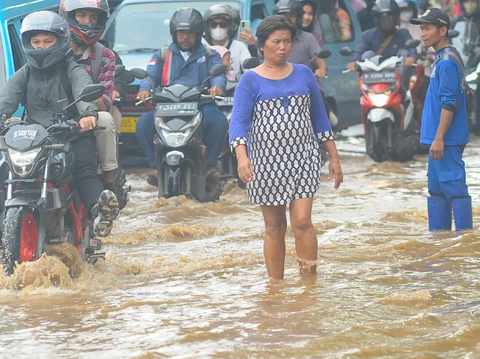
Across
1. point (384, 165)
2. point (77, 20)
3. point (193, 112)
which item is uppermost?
point (77, 20)

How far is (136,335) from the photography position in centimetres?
530

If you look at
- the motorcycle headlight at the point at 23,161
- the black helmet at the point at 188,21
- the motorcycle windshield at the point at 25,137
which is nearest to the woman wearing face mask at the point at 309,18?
the black helmet at the point at 188,21

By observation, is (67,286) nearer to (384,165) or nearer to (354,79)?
(384,165)

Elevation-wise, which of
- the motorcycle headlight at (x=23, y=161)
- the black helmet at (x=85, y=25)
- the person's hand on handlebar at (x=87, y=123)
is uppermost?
the black helmet at (x=85, y=25)

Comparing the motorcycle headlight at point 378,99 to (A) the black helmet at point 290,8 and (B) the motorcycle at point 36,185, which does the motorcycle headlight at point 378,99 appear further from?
(B) the motorcycle at point 36,185

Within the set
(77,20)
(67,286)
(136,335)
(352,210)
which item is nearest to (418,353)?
(136,335)

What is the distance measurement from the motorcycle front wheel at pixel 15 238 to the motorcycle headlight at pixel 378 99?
24.4 ft

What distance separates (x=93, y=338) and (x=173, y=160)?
15.5ft

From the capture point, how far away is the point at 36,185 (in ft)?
21.1

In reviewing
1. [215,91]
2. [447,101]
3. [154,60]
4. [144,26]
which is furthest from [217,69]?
[144,26]

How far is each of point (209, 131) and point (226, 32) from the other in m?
1.56

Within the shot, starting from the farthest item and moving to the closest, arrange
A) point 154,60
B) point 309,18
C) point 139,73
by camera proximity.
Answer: point 309,18 → point 154,60 → point 139,73

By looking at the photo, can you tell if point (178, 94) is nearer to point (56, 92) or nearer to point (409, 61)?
point (56, 92)

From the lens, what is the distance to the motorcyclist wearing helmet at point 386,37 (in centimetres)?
1310
